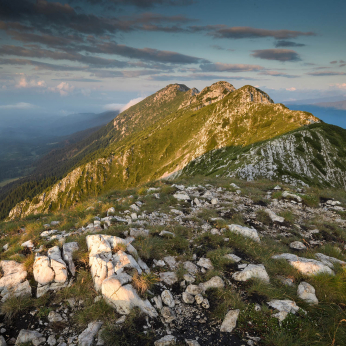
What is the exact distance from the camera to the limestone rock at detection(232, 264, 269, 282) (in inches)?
245

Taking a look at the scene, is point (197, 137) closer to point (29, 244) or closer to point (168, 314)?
point (29, 244)

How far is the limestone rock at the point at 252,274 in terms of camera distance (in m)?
6.21

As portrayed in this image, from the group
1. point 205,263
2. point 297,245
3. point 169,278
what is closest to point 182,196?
point 205,263

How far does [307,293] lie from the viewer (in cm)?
550

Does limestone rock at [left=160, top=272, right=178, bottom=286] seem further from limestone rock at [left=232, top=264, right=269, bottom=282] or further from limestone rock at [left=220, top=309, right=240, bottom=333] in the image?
limestone rock at [left=232, top=264, right=269, bottom=282]

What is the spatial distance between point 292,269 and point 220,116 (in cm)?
14263

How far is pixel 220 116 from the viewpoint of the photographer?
Answer: 13788 centimetres

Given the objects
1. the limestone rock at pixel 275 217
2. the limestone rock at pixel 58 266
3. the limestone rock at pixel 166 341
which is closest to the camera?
the limestone rock at pixel 166 341

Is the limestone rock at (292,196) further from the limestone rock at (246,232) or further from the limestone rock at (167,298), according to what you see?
the limestone rock at (167,298)

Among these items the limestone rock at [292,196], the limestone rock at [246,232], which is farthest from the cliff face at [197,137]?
the limestone rock at [246,232]

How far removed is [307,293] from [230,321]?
2.62 meters

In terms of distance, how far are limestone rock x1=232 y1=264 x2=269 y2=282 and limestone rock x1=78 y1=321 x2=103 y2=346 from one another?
14.6 ft

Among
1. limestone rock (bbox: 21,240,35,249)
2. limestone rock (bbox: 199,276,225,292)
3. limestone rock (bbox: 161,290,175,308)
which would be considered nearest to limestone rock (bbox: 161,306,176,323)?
limestone rock (bbox: 161,290,175,308)

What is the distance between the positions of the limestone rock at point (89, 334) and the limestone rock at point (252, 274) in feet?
14.6
